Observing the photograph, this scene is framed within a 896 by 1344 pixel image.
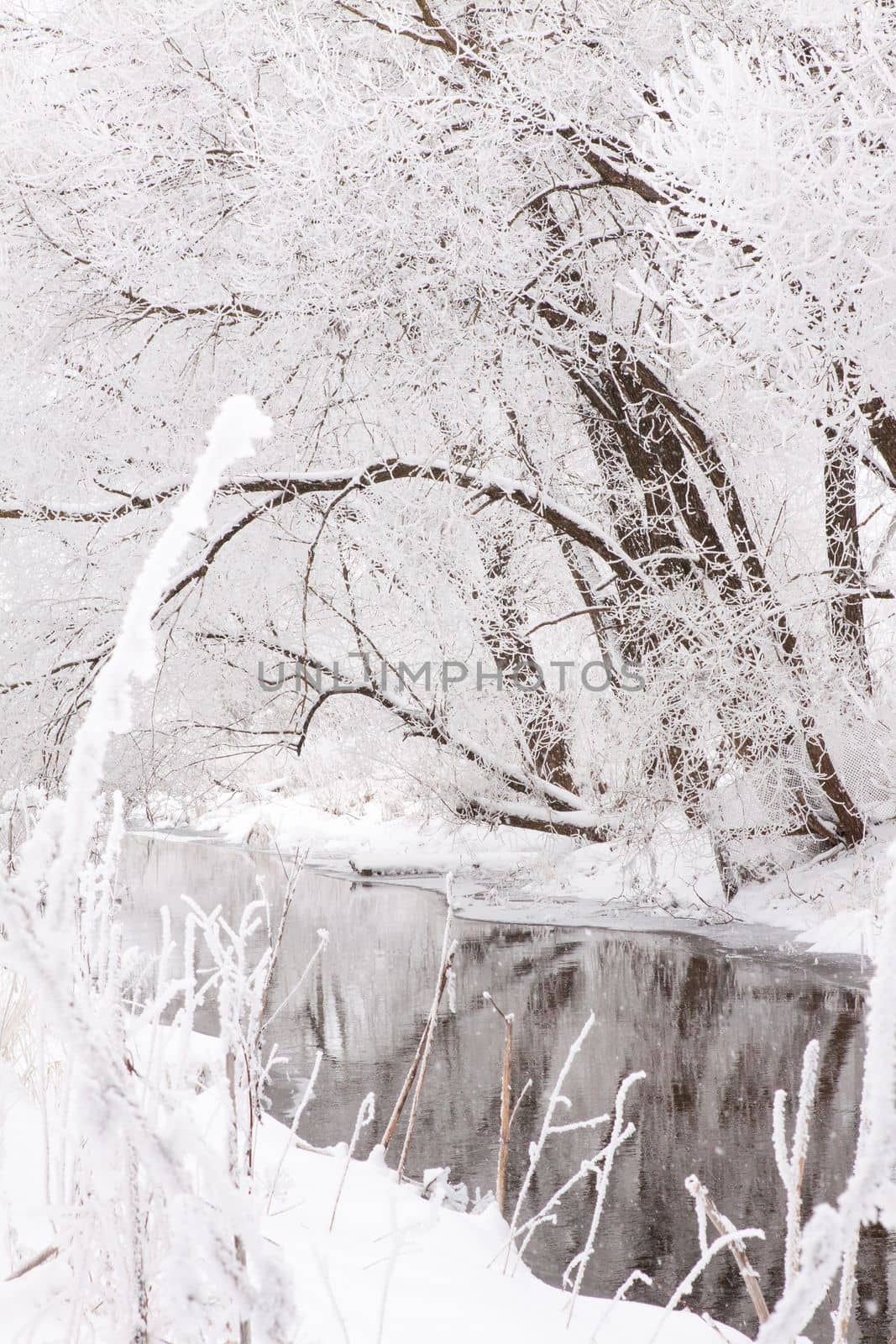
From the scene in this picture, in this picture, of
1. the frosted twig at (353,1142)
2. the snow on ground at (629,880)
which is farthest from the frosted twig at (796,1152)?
the snow on ground at (629,880)

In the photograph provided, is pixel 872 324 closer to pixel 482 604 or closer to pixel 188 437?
pixel 482 604

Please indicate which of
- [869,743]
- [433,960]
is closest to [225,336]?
[433,960]

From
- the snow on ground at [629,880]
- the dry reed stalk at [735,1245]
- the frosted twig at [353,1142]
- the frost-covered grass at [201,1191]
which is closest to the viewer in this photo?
the frost-covered grass at [201,1191]

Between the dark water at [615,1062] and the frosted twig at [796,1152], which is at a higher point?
the frosted twig at [796,1152]

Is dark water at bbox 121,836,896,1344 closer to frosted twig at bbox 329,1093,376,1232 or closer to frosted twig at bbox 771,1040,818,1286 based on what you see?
frosted twig at bbox 329,1093,376,1232

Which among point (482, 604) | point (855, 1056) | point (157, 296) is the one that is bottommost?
point (855, 1056)

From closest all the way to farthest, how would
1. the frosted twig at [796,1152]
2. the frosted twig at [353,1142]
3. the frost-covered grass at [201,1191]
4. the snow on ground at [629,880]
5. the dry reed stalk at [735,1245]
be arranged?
the frost-covered grass at [201,1191], the frosted twig at [796,1152], the dry reed stalk at [735,1245], the frosted twig at [353,1142], the snow on ground at [629,880]

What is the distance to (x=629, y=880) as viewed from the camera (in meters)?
10.0

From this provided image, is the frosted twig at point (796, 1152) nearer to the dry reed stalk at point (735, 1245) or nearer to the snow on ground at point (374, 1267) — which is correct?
the dry reed stalk at point (735, 1245)

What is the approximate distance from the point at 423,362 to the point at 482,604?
2305 millimetres

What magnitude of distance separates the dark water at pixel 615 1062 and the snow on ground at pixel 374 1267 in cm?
43

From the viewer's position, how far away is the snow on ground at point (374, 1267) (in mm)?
2129

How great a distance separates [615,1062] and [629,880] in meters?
4.67

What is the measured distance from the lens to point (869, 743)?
822 centimetres
